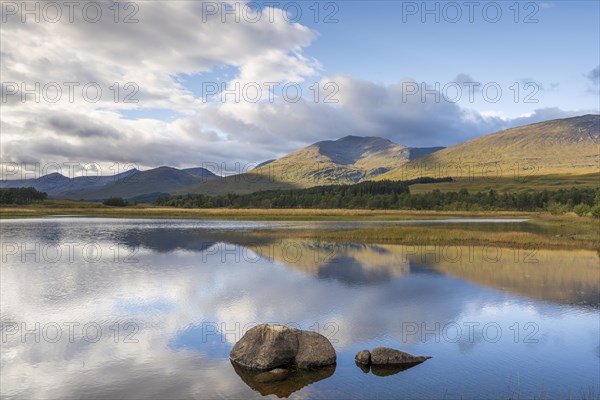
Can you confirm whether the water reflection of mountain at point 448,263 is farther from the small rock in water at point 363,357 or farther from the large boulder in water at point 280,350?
the large boulder in water at point 280,350

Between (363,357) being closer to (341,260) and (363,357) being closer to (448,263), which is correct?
(341,260)

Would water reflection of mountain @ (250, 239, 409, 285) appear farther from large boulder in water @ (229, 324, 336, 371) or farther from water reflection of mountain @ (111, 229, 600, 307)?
large boulder in water @ (229, 324, 336, 371)

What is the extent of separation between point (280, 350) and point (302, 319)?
7.98 m

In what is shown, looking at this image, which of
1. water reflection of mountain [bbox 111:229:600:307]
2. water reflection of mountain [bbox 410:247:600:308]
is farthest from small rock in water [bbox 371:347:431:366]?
water reflection of mountain [bbox 410:247:600:308]

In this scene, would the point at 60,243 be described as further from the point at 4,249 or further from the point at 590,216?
the point at 590,216

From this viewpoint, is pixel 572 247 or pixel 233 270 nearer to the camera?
pixel 233 270

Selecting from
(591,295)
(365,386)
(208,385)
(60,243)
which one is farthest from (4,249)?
(591,295)

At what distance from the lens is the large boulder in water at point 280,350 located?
19.2m

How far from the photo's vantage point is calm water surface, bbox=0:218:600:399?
1778cm

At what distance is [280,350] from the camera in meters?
19.3

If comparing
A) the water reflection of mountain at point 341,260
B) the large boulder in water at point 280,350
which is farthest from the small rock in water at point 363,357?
the water reflection of mountain at point 341,260

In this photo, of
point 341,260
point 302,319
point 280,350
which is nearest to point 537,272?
point 341,260

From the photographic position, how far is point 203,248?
6178 cm

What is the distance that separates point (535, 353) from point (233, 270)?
28.7 meters
